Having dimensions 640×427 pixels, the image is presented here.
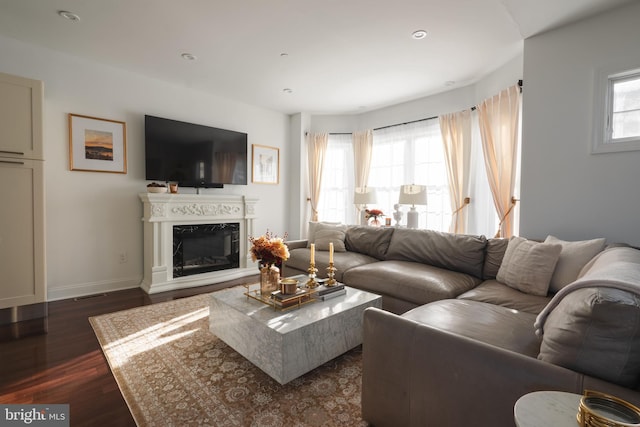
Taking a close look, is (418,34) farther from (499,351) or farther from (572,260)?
(499,351)

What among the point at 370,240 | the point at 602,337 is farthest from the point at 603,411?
the point at 370,240

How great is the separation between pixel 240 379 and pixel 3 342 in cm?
200

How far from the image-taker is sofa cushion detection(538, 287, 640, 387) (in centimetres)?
85

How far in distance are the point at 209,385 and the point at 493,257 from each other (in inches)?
99.8

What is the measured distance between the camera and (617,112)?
2367 millimetres

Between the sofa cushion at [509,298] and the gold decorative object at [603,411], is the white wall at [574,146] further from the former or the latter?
the gold decorative object at [603,411]

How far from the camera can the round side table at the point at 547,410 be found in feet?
2.39

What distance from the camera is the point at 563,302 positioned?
1.09 m

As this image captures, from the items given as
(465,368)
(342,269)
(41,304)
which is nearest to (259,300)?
(342,269)

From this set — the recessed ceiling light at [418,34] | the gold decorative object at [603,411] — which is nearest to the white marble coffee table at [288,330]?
the gold decorative object at [603,411]

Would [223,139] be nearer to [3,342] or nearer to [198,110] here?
[198,110]

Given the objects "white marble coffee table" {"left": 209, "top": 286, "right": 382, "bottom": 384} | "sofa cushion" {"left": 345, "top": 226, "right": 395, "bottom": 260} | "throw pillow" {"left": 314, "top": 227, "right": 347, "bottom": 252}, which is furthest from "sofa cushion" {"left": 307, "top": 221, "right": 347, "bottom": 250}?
"white marble coffee table" {"left": 209, "top": 286, "right": 382, "bottom": 384}

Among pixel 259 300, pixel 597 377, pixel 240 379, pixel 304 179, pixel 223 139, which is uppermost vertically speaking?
pixel 223 139

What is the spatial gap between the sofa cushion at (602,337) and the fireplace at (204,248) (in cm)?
389
